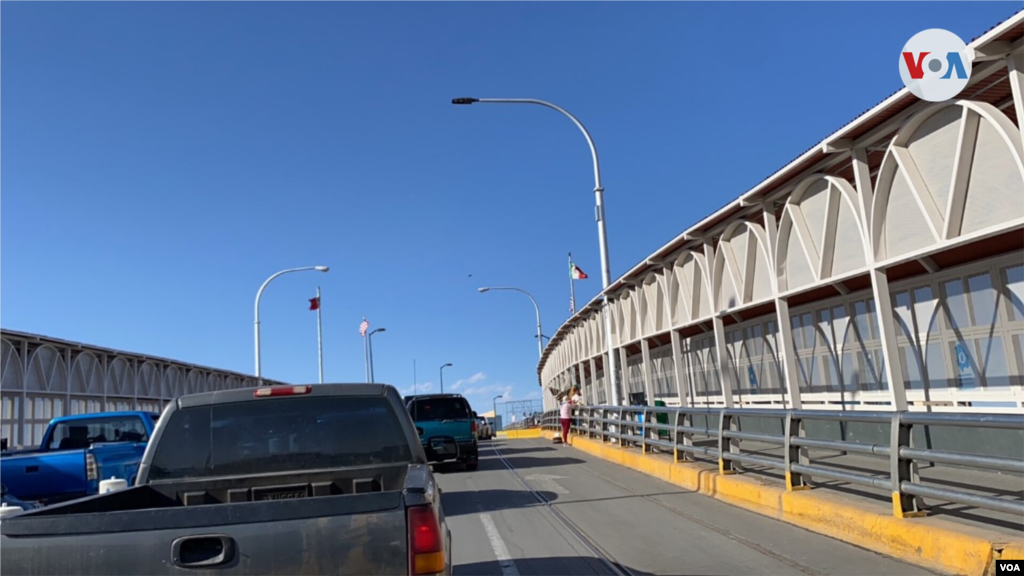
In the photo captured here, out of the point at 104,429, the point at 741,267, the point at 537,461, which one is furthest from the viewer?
the point at 537,461

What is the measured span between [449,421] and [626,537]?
1028 cm

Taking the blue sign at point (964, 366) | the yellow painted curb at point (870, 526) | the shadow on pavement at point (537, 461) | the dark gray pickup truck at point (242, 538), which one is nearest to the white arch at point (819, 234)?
the blue sign at point (964, 366)

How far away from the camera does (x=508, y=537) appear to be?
361 inches

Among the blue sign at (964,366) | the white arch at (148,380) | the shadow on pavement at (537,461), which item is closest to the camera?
the blue sign at (964,366)

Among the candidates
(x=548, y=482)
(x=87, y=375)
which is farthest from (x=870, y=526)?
(x=87, y=375)

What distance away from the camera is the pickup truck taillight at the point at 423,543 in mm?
3568

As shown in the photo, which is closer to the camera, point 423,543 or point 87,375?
point 423,543

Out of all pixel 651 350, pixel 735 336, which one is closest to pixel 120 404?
pixel 651 350

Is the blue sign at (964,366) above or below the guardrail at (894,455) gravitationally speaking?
above

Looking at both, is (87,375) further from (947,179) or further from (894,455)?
(894,455)

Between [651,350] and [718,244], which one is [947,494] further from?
[651,350]

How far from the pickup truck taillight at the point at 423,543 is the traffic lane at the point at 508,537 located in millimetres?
3874

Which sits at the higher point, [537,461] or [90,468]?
[90,468]

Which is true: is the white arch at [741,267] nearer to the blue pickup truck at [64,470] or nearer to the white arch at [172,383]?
the blue pickup truck at [64,470]
